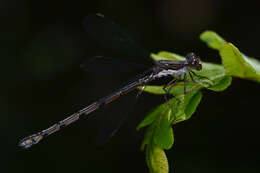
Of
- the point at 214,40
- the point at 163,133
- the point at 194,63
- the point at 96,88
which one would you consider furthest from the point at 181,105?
the point at 96,88

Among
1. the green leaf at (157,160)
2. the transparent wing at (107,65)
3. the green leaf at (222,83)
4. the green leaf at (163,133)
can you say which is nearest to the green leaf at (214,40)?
the green leaf at (222,83)

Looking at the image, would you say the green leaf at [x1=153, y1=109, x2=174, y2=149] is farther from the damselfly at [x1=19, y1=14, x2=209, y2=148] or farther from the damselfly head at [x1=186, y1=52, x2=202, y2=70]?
the damselfly head at [x1=186, y1=52, x2=202, y2=70]

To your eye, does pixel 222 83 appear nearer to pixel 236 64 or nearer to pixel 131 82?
pixel 236 64

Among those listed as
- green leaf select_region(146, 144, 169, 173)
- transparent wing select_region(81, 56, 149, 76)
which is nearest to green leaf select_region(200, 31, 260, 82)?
green leaf select_region(146, 144, 169, 173)

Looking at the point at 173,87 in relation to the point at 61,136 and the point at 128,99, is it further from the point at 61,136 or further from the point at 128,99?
the point at 61,136

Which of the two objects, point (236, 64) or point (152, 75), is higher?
point (236, 64)

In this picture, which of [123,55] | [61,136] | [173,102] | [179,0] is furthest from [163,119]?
[179,0]

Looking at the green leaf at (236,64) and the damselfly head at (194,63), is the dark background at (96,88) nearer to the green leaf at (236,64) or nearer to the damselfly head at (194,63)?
the damselfly head at (194,63)
